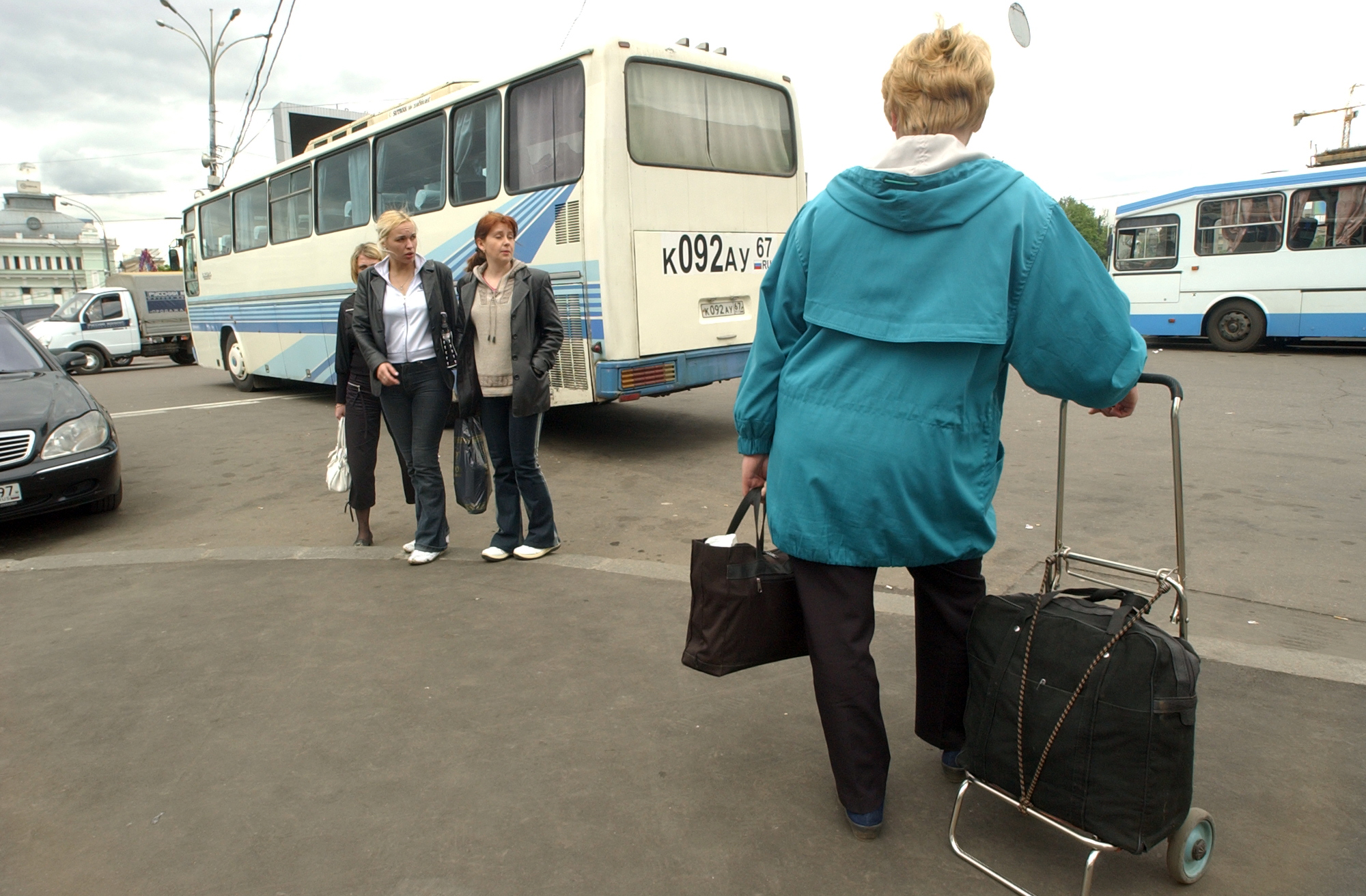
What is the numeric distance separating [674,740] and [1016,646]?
1.21m

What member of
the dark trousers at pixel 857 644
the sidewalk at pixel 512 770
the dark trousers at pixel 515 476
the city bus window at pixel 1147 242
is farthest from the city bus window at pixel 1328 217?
the dark trousers at pixel 857 644

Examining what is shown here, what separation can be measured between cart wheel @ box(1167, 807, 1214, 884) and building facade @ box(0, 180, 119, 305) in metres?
99.7

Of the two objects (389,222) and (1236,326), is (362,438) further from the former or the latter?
(1236,326)

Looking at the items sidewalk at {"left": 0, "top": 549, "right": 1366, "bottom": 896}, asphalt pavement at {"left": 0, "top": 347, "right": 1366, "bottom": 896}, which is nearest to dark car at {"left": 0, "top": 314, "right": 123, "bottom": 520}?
asphalt pavement at {"left": 0, "top": 347, "right": 1366, "bottom": 896}

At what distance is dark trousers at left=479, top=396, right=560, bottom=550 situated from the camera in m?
4.73

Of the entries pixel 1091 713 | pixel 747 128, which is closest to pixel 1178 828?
pixel 1091 713

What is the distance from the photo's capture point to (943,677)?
249 cm

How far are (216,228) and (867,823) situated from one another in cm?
1497

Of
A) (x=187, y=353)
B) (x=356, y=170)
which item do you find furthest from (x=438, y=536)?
(x=187, y=353)

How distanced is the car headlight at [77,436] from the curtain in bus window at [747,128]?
5067 mm

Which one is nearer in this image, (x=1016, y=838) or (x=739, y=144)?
Result: (x=1016, y=838)

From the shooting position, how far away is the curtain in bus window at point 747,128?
7.99 meters

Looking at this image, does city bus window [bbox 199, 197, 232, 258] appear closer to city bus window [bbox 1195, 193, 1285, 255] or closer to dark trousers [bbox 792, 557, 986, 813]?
dark trousers [bbox 792, 557, 986, 813]

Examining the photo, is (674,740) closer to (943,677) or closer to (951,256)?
(943,677)
